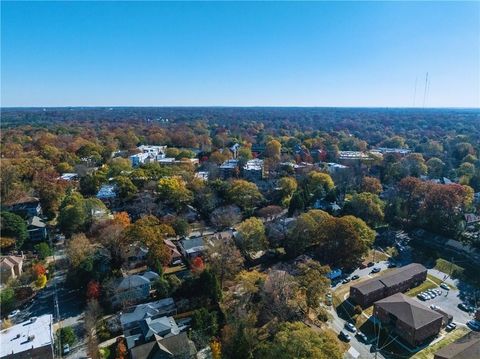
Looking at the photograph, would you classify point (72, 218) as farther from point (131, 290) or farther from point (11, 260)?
point (131, 290)

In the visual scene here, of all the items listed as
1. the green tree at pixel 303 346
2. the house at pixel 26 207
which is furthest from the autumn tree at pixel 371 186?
the house at pixel 26 207

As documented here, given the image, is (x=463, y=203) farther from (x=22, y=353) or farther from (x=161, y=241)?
(x=22, y=353)

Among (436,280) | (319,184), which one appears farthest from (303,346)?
(319,184)

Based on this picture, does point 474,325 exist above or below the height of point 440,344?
above

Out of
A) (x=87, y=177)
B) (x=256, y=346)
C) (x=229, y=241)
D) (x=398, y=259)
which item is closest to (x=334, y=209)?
(x=398, y=259)

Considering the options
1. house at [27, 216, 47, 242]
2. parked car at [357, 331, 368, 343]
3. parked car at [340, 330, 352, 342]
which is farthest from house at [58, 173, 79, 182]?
parked car at [357, 331, 368, 343]

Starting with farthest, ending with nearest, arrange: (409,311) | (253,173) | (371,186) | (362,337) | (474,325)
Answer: (253,173)
(371,186)
(474,325)
(409,311)
(362,337)

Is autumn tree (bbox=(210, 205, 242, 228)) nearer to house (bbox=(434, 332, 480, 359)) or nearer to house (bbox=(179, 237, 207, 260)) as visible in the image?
house (bbox=(179, 237, 207, 260))
